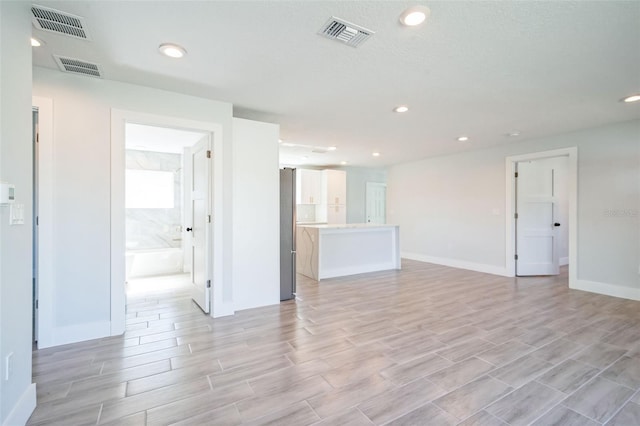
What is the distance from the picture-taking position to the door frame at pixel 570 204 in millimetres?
4707

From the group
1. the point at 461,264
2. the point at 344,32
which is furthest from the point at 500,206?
the point at 344,32

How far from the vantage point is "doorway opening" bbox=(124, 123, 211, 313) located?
5180mm

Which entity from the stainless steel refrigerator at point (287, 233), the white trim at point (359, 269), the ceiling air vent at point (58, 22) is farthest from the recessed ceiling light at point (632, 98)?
the ceiling air vent at point (58, 22)

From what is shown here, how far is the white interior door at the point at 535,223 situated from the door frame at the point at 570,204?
0.11 metres

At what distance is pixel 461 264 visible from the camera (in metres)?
6.43

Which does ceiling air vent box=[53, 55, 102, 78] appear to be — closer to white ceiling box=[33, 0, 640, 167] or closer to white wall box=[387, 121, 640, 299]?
white ceiling box=[33, 0, 640, 167]

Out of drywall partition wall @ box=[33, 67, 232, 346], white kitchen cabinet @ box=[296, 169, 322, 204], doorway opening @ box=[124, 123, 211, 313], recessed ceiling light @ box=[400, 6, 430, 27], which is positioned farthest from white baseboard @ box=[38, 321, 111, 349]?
white kitchen cabinet @ box=[296, 169, 322, 204]

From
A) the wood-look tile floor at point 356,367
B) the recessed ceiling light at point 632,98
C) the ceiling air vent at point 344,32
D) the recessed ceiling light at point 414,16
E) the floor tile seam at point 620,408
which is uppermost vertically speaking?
the recessed ceiling light at point 632,98

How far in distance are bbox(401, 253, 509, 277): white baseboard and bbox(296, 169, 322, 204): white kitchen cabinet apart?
9.80 ft

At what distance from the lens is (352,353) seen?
8.39ft

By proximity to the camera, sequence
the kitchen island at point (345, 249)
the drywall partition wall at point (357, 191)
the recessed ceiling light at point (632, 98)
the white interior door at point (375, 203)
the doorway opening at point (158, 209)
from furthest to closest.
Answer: the white interior door at point (375, 203) < the drywall partition wall at point (357, 191) < the kitchen island at point (345, 249) < the doorway opening at point (158, 209) < the recessed ceiling light at point (632, 98)

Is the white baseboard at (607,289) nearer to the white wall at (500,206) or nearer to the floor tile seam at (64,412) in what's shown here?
the white wall at (500,206)

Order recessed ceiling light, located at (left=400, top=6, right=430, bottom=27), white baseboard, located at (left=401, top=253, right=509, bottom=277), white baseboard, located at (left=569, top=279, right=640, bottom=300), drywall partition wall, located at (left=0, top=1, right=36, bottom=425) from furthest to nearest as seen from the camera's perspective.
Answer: white baseboard, located at (left=401, top=253, right=509, bottom=277), white baseboard, located at (left=569, top=279, right=640, bottom=300), recessed ceiling light, located at (left=400, top=6, right=430, bottom=27), drywall partition wall, located at (left=0, top=1, right=36, bottom=425)

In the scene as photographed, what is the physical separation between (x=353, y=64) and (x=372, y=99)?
88 centimetres
